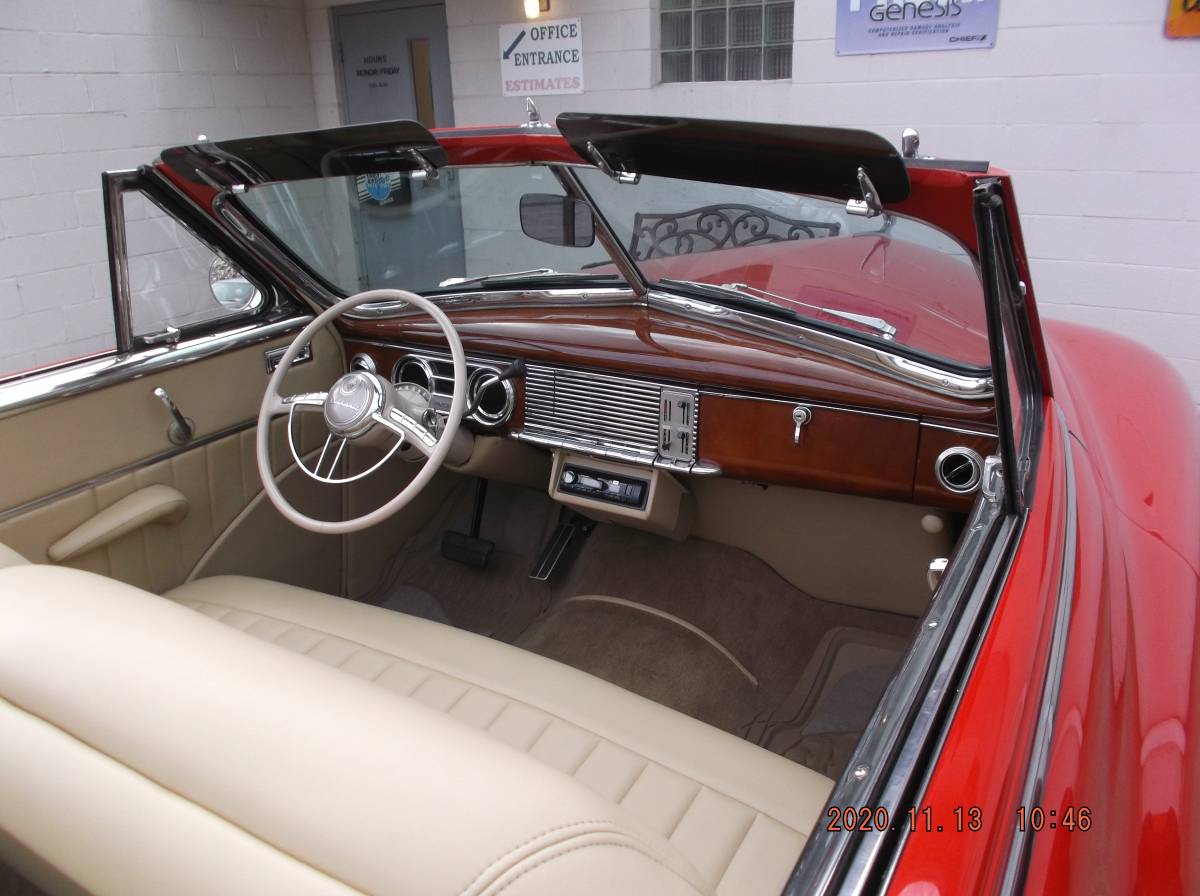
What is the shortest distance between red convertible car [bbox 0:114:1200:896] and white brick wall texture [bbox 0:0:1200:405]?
1703 millimetres

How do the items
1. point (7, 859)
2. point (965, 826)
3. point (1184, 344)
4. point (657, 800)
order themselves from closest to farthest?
point (965, 826) → point (7, 859) → point (657, 800) → point (1184, 344)

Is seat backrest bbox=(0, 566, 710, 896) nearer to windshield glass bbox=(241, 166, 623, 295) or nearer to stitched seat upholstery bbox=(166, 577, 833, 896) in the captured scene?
stitched seat upholstery bbox=(166, 577, 833, 896)

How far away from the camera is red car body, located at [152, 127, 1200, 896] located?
0.84m

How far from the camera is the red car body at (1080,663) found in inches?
33.1

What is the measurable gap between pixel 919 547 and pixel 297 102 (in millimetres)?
4936

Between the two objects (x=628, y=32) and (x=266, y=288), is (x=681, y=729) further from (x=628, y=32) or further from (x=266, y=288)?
(x=628, y=32)

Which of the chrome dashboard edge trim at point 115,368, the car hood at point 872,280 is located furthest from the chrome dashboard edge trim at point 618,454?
the chrome dashboard edge trim at point 115,368

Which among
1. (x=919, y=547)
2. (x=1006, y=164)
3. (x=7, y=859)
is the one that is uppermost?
(x=1006, y=164)

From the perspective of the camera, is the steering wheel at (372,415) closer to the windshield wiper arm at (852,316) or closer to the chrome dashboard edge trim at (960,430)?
the windshield wiper arm at (852,316)

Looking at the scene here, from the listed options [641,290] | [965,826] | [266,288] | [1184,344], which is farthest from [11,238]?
[1184,344]

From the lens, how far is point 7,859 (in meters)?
1.09

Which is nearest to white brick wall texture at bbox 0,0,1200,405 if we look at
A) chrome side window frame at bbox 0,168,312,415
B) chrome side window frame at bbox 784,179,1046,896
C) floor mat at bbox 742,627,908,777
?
chrome side window frame at bbox 0,168,312,415

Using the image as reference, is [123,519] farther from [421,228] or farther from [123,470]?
[421,228]
